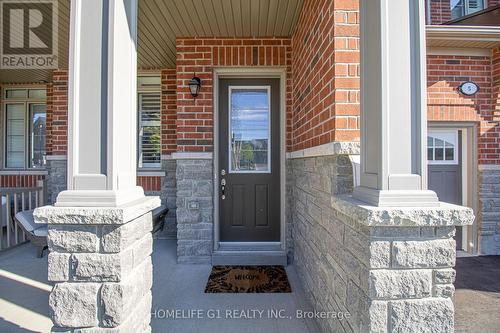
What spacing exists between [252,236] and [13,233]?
398 cm

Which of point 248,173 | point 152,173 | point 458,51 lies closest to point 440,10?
point 458,51

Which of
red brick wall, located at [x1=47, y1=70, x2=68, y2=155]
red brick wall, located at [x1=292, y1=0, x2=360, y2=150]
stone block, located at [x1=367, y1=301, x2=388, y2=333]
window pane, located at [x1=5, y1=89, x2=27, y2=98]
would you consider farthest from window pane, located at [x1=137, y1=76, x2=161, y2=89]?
stone block, located at [x1=367, y1=301, x2=388, y2=333]

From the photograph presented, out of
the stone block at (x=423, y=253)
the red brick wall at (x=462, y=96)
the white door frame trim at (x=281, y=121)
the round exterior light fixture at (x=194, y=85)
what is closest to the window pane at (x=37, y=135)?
the round exterior light fixture at (x=194, y=85)

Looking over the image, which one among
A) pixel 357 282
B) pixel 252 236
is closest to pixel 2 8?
pixel 252 236

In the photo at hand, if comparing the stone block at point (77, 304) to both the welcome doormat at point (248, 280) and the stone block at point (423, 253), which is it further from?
the stone block at point (423, 253)

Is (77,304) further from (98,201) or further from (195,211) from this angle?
(195,211)

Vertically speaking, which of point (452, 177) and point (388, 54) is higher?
point (388, 54)

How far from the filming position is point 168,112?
16.6 feet

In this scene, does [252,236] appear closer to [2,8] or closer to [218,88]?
[218,88]

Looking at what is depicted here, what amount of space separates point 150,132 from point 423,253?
16.0 feet

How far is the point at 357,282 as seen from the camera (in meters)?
1.52

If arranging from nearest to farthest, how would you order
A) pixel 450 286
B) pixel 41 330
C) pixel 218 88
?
pixel 450 286
pixel 41 330
pixel 218 88

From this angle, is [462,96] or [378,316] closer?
[378,316]

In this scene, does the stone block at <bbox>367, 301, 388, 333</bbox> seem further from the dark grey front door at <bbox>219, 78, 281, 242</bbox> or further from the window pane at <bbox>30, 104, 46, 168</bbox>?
the window pane at <bbox>30, 104, 46, 168</bbox>
